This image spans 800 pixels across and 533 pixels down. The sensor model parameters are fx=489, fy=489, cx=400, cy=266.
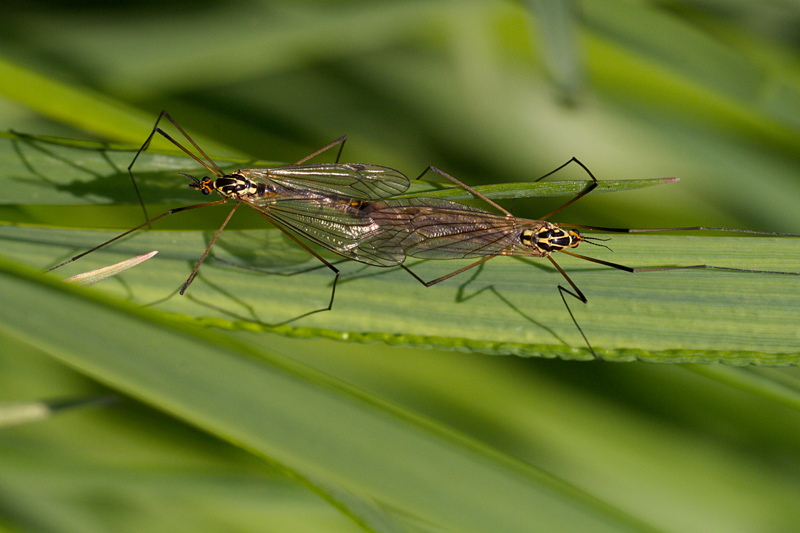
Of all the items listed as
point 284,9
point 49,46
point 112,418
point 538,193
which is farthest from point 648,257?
point 49,46

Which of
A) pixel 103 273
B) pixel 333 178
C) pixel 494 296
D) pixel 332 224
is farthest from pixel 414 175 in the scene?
pixel 103 273

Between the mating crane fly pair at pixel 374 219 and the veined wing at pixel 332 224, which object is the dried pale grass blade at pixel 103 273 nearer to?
the mating crane fly pair at pixel 374 219

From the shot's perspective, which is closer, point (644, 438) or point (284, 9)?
point (644, 438)

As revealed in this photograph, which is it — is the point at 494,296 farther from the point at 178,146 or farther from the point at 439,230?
the point at 178,146

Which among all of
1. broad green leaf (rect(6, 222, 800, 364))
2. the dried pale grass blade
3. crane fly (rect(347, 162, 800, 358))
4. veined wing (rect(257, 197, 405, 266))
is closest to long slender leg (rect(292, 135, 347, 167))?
veined wing (rect(257, 197, 405, 266))

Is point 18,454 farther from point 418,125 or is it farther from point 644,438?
point 644,438

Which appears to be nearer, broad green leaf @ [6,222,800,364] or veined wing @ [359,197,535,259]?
broad green leaf @ [6,222,800,364]

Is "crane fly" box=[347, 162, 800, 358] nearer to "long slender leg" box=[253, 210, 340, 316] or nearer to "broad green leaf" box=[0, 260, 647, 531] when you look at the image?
"long slender leg" box=[253, 210, 340, 316]
